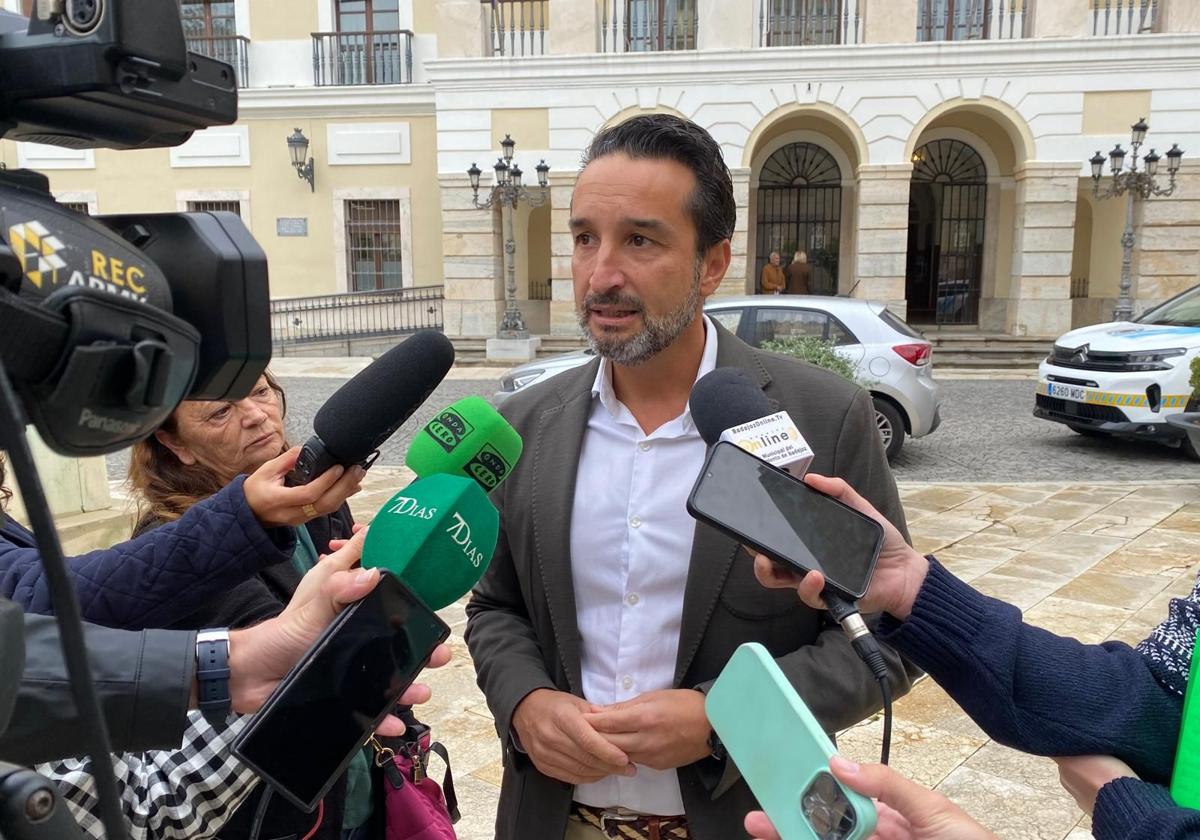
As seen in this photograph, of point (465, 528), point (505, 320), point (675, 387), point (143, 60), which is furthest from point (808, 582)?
point (505, 320)

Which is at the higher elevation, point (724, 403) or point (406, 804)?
point (724, 403)

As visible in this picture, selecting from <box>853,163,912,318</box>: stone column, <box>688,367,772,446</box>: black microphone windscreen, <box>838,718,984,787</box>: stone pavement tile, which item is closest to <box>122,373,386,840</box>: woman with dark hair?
<box>688,367,772,446</box>: black microphone windscreen

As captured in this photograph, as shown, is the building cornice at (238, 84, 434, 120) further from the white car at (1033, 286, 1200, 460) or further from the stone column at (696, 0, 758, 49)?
the white car at (1033, 286, 1200, 460)

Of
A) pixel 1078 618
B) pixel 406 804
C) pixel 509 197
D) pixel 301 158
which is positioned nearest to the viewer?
pixel 406 804

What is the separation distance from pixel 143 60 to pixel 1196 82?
19.1 m

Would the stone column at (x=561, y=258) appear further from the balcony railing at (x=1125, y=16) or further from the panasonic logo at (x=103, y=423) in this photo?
the panasonic logo at (x=103, y=423)

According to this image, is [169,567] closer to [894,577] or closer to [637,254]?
[637,254]

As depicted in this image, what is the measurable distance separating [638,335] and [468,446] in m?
0.49

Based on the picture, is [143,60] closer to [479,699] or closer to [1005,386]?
[479,699]

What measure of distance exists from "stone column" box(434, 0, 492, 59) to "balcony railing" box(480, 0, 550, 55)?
581mm

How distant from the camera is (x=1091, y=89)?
612 inches

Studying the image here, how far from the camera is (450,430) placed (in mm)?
1404

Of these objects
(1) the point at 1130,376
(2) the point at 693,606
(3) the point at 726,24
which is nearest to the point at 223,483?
(2) the point at 693,606

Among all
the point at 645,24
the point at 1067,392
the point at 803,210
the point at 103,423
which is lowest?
the point at 1067,392
